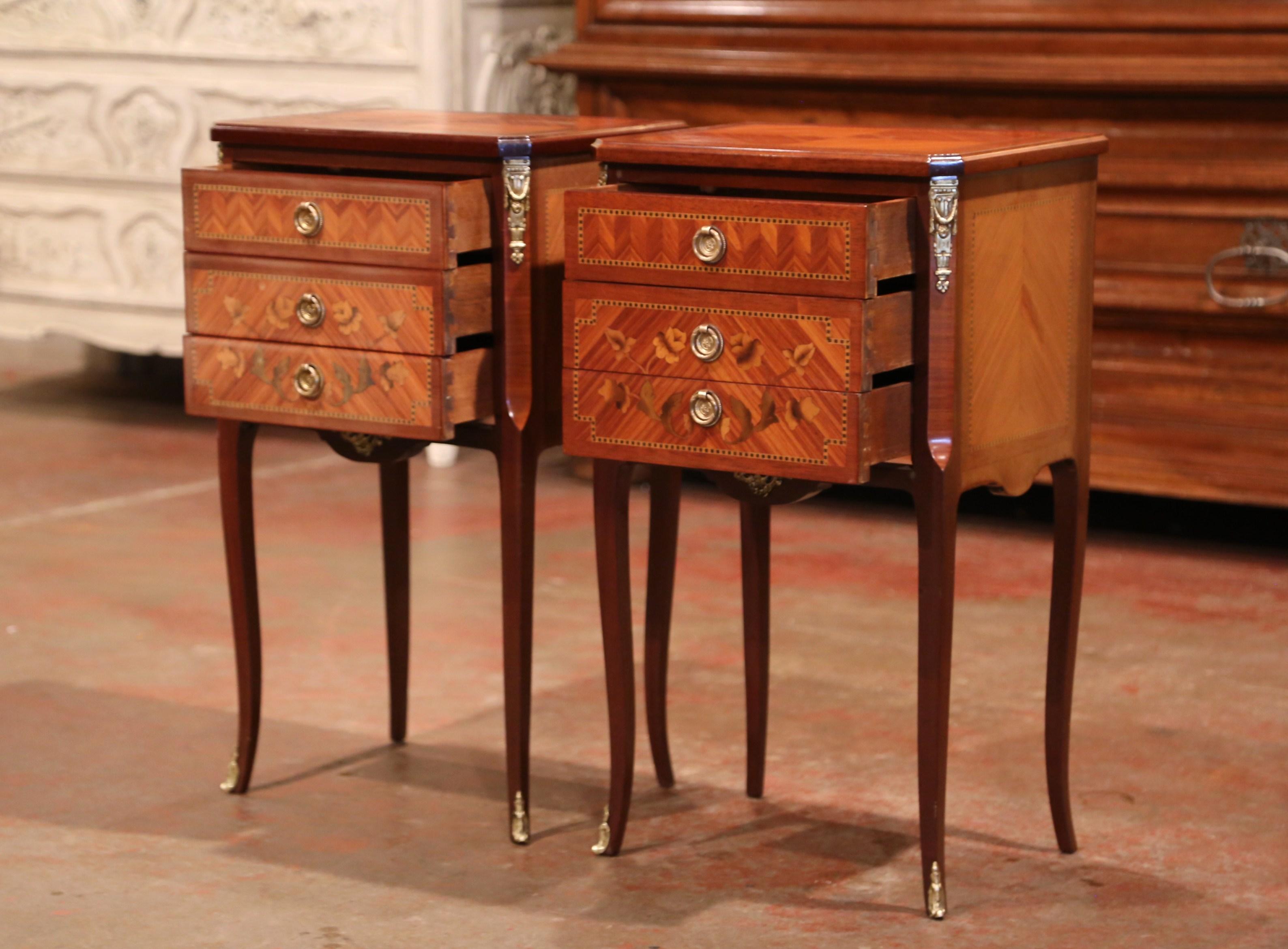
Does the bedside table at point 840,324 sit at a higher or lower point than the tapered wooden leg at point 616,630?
higher

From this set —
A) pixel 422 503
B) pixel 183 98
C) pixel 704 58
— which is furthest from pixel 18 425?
pixel 704 58

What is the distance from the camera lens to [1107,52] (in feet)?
13.9

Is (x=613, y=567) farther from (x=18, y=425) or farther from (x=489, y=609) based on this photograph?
(x=18, y=425)

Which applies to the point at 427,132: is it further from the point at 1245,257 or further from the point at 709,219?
the point at 1245,257

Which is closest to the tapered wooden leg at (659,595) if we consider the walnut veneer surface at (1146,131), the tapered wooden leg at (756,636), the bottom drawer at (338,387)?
the tapered wooden leg at (756,636)

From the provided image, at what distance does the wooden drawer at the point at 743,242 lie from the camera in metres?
2.25

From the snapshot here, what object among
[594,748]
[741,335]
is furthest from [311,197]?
[594,748]

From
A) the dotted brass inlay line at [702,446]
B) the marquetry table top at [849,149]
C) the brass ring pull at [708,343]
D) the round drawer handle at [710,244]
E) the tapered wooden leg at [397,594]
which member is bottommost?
the tapered wooden leg at [397,594]

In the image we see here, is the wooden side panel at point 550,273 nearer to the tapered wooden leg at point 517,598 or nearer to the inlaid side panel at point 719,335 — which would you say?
the tapered wooden leg at point 517,598

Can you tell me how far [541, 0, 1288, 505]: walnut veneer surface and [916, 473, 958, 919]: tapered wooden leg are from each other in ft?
6.67

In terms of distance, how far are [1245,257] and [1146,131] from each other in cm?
35

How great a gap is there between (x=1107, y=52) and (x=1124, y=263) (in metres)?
0.46

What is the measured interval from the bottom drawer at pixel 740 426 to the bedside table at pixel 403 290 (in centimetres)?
18

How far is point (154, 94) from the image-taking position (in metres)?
5.55
